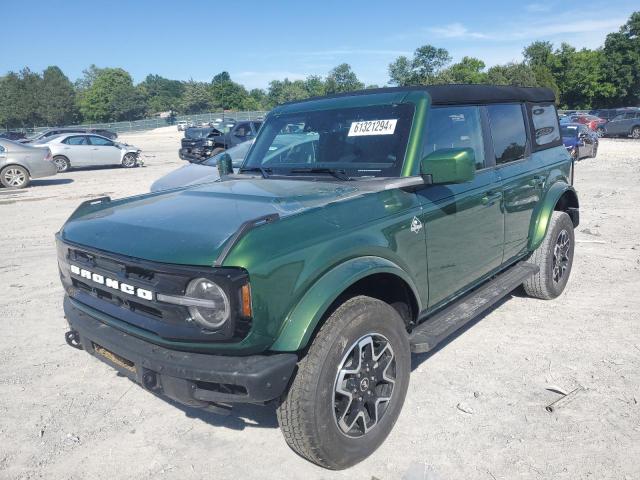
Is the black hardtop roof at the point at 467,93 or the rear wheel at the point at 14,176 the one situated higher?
the black hardtop roof at the point at 467,93

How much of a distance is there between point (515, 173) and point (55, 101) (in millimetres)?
97525

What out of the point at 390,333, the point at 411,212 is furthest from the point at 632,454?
the point at 411,212

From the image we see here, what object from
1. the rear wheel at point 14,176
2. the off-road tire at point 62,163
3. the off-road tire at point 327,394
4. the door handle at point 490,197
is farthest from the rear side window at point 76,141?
the off-road tire at point 327,394

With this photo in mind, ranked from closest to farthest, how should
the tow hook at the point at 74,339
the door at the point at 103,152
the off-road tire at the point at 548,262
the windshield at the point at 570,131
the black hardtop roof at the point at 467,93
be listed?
the tow hook at the point at 74,339 → the black hardtop roof at the point at 467,93 → the off-road tire at the point at 548,262 → the windshield at the point at 570,131 → the door at the point at 103,152

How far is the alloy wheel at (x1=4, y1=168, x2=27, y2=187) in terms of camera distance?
49.9ft

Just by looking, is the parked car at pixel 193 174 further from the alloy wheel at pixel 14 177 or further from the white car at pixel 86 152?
the white car at pixel 86 152

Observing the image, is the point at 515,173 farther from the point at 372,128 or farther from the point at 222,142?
the point at 222,142

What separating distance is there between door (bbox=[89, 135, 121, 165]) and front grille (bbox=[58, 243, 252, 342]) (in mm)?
19535

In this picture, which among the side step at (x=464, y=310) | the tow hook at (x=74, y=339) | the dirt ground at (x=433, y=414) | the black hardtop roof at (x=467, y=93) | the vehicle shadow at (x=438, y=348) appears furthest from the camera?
the vehicle shadow at (x=438, y=348)

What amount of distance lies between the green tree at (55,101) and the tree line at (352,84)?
0.50ft

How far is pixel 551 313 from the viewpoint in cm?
493

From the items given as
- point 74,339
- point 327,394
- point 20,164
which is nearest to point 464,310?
point 327,394

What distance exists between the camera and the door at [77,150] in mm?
19906

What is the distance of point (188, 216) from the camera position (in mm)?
2900
